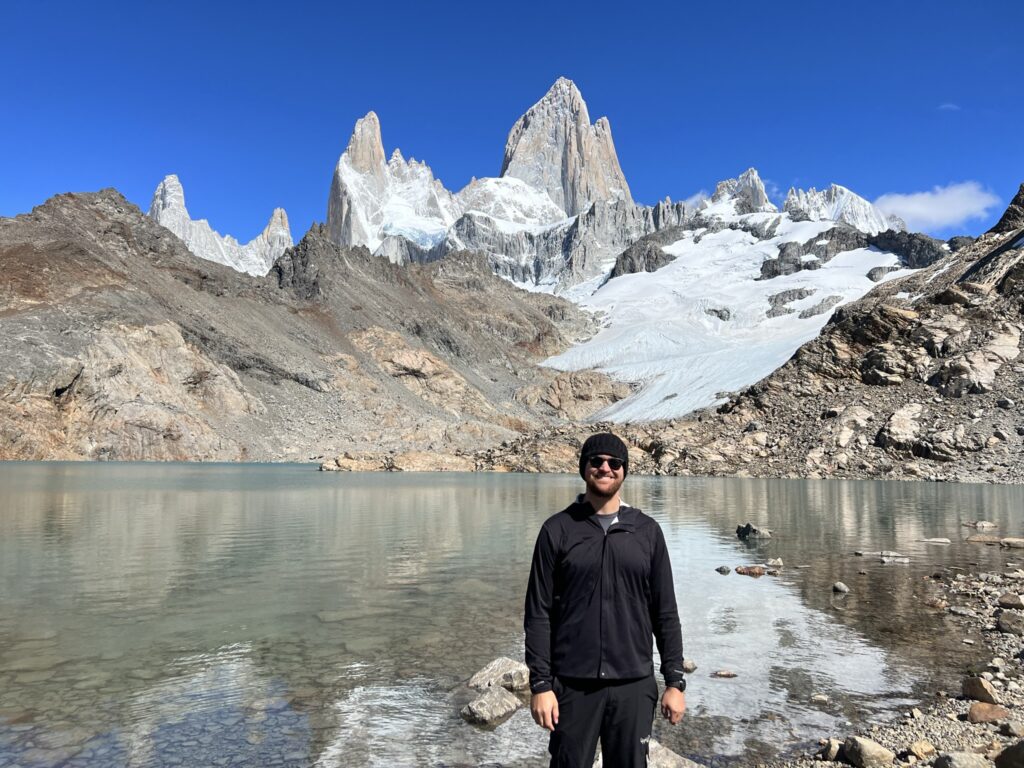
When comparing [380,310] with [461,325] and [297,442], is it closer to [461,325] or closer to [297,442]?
[461,325]

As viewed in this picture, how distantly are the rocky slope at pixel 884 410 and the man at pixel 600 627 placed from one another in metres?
48.9

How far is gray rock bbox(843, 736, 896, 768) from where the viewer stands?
19.1 ft

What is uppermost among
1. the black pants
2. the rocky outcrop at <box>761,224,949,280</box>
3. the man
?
the rocky outcrop at <box>761,224,949,280</box>

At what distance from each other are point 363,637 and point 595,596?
702 centimetres

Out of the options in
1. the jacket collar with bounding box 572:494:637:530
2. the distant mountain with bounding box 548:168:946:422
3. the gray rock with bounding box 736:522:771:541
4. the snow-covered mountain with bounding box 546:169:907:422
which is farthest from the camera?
the distant mountain with bounding box 548:168:946:422

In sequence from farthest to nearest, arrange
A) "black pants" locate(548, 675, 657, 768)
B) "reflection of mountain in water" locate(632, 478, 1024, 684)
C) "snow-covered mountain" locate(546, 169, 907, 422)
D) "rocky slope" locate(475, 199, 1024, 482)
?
"snow-covered mountain" locate(546, 169, 907, 422), "rocky slope" locate(475, 199, 1024, 482), "reflection of mountain in water" locate(632, 478, 1024, 684), "black pants" locate(548, 675, 657, 768)

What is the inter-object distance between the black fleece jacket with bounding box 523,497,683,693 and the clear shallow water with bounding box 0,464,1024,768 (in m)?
2.82

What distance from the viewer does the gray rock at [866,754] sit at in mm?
5824

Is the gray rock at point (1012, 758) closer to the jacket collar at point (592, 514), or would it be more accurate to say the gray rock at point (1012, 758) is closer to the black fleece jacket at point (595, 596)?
the black fleece jacket at point (595, 596)

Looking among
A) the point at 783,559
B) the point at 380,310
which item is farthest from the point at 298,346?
the point at 783,559

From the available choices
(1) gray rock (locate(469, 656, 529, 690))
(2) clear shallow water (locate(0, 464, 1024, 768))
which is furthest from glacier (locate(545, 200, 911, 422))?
(1) gray rock (locate(469, 656, 529, 690))

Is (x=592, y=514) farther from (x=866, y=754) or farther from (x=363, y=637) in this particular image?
(x=363, y=637)

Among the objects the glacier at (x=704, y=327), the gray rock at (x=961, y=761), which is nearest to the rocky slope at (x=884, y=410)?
the glacier at (x=704, y=327)

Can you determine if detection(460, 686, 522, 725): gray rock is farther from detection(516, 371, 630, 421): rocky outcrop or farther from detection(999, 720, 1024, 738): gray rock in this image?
detection(516, 371, 630, 421): rocky outcrop
